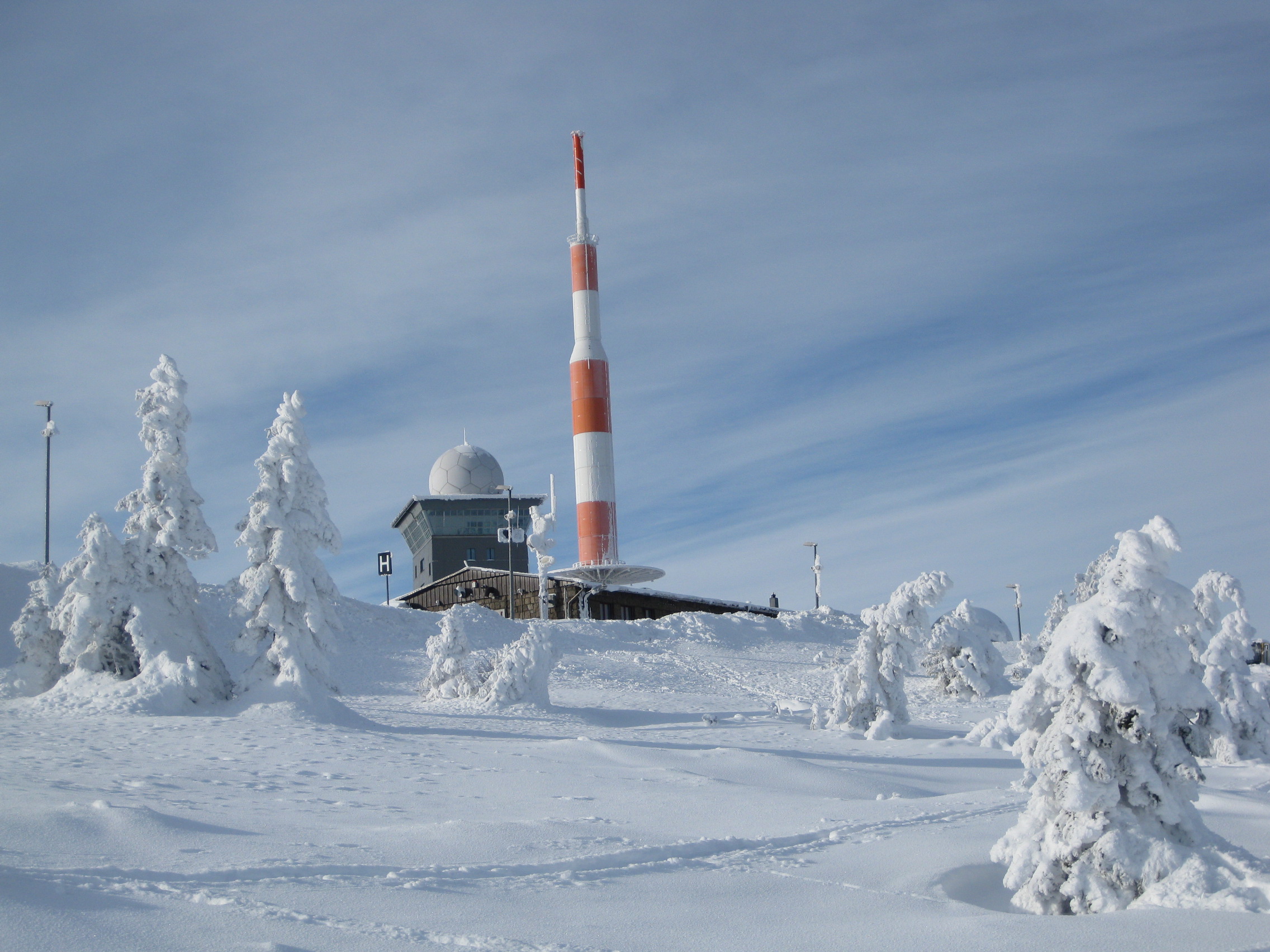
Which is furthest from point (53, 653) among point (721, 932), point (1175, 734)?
point (1175, 734)

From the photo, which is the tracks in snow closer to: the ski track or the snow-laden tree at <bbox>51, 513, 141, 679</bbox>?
the ski track

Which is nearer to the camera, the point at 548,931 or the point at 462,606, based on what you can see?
the point at 548,931

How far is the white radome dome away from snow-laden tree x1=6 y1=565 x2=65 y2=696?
50.4 metres

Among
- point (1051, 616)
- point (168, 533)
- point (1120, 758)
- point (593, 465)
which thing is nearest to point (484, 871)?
point (1120, 758)

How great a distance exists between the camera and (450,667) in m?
28.0

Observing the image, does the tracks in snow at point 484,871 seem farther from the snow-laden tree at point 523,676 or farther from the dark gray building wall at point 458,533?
the dark gray building wall at point 458,533

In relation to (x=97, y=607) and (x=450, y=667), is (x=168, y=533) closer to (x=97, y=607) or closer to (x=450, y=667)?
(x=97, y=607)

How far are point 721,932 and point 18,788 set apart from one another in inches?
379

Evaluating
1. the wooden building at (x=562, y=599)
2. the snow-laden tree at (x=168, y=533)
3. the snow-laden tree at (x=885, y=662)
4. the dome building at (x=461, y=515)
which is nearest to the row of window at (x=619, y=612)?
the wooden building at (x=562, y=599)

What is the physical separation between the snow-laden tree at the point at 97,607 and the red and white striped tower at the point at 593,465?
30427 mm

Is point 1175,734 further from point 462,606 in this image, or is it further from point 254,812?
point 462,606

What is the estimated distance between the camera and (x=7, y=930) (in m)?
6.37

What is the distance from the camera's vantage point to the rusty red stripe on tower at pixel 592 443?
2020 inches

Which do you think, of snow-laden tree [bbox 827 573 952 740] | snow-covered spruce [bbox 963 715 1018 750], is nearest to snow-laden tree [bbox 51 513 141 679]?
snow-laden tree [bbox 827 573 952 740]
